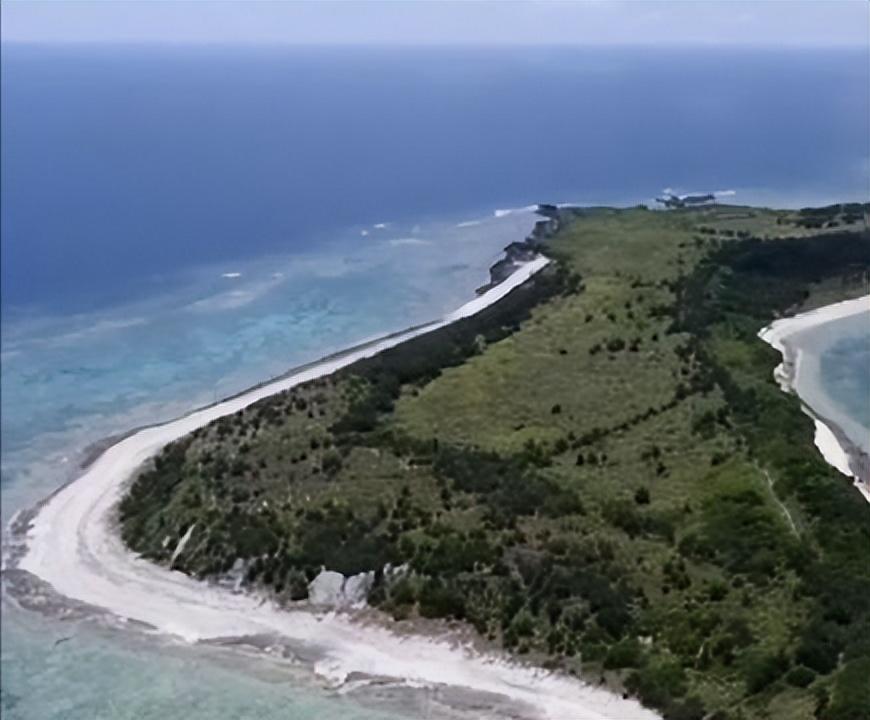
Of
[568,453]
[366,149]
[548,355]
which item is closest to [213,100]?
[366,149]

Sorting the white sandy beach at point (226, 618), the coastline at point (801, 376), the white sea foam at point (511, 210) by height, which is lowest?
the white sandy beach at point (226, 618)

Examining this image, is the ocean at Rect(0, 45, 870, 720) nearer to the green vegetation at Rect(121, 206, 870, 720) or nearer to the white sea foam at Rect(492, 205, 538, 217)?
the white sea foam at Rect(492, 205, 538, 217)

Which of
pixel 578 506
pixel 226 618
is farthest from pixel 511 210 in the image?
pixel 226 618

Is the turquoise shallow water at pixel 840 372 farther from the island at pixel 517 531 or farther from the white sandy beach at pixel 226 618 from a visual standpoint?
the white sandy beach at pixel 226 618

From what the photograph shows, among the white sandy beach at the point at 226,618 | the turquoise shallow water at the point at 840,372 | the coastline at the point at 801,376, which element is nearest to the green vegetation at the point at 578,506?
the white sandy beach at the point at 226,618

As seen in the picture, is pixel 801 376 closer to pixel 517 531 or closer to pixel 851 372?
pixel 851 372
